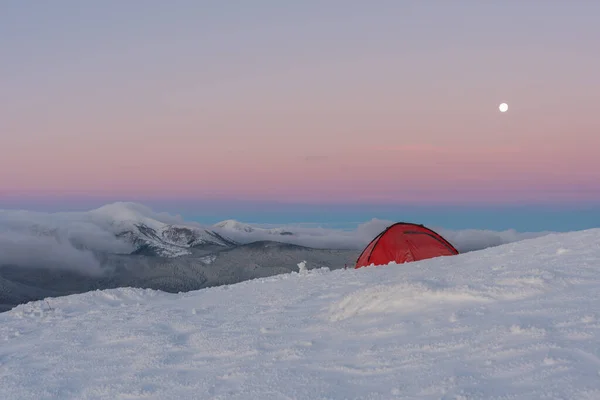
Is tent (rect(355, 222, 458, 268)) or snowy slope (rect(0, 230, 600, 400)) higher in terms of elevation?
tent (rect(355, 222, 458, 268))

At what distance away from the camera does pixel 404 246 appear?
56.9 feet

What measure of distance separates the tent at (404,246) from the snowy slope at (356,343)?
20.0 feet

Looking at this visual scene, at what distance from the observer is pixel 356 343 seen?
21.4 ft

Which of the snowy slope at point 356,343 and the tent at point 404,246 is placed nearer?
the snowy slope at point 356,343

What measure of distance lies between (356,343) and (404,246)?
36.7 feet

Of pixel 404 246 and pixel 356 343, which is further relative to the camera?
pixel 404 246

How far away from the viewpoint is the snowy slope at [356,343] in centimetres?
501

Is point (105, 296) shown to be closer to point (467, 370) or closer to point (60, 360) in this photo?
point (60, 360)

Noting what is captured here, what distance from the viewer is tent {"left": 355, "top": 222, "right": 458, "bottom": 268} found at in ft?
56.4

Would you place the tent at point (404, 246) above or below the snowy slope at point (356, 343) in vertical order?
above

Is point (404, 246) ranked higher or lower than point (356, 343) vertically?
higher

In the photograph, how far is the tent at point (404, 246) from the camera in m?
17.2

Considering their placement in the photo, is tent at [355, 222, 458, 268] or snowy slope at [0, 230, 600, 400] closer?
snowy slope at [0, 230, 600, 400]

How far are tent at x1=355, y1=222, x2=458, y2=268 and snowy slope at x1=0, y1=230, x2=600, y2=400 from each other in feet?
A: 20.0
